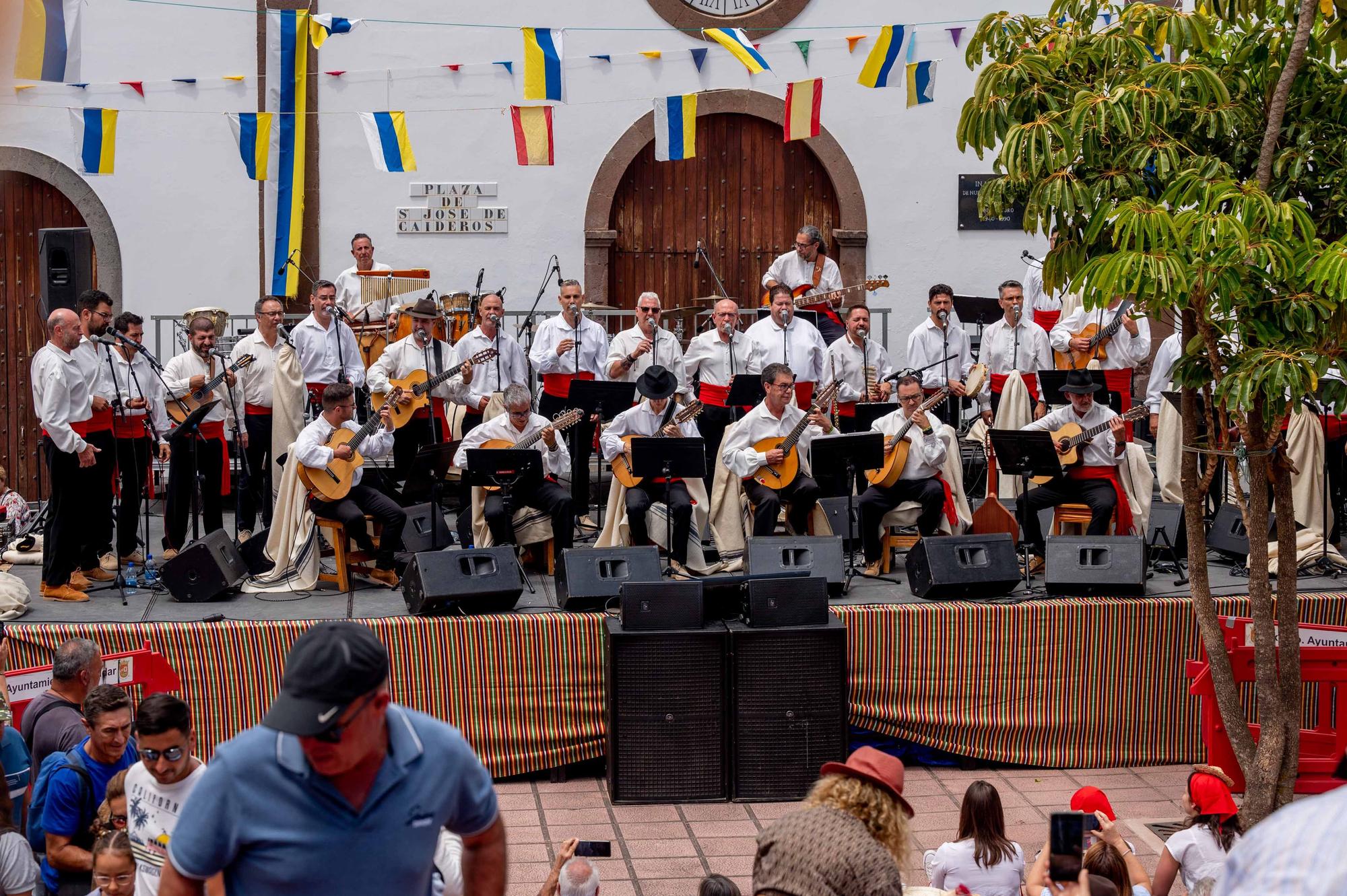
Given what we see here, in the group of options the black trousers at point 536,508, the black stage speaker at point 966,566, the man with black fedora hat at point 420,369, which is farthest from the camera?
the man with black fedora hat at point 420,369

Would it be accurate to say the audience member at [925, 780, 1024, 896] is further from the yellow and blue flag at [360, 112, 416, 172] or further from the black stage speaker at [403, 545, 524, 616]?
the yellow and blue flag at [360, 112, 416, 172]

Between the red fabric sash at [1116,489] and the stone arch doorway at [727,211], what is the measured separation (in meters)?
5.00

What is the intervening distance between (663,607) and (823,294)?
5.37m

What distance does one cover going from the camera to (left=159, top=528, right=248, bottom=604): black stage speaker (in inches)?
380

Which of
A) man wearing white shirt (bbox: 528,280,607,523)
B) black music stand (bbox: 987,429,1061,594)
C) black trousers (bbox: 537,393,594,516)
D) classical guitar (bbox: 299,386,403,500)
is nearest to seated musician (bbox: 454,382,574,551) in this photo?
classical guitar (bbox: 299,386,403,500)

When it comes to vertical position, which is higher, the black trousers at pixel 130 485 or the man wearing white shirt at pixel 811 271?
the man wearing white shirt at pixel 811 271

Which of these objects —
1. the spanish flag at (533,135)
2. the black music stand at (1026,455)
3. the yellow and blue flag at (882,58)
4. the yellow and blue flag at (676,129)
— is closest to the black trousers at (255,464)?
the spanish flag at (533,135)

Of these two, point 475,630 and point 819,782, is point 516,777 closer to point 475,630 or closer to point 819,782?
point 475,630

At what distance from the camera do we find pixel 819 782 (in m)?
4.41

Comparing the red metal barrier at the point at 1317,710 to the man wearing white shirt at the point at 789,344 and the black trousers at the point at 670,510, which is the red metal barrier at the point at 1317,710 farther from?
the man wearing white shirt at the point at 789,344

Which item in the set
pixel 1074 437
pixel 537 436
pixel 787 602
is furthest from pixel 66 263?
pixel 1074 437

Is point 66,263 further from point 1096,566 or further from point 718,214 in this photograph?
point 1096,566

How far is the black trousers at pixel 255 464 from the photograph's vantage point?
11.6 m

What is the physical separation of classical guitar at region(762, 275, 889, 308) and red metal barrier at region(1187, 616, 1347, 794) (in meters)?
5.16
